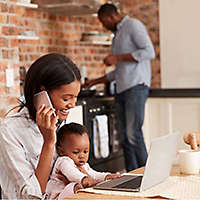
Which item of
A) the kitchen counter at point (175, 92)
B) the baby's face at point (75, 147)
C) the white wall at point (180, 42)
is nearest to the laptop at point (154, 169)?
the baby's face at point (75, 147)

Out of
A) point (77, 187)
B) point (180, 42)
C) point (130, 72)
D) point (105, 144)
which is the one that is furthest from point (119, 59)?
point (77, 187)

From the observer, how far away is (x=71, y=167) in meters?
2.06

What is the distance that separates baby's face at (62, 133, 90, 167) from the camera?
220 cm

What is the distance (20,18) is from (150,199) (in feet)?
11.3

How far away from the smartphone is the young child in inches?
10.8

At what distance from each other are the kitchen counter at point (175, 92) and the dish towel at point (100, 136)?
67 cm

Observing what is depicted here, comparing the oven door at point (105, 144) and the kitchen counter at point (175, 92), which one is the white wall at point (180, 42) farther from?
the oven door at point (105, 144)

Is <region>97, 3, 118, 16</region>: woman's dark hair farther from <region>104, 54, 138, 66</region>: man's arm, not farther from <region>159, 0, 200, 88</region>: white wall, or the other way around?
<region>159, 0, 200, 88</region>: white wall

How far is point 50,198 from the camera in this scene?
2010 millimetres

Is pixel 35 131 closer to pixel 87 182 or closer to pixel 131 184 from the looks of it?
pixel 87 182

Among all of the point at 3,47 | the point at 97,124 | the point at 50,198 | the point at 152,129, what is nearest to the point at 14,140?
the point at 50,198

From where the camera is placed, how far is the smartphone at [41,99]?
6.34 feet

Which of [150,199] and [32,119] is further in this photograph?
[32,119]

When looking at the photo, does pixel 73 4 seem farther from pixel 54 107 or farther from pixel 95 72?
pixel 54 107
